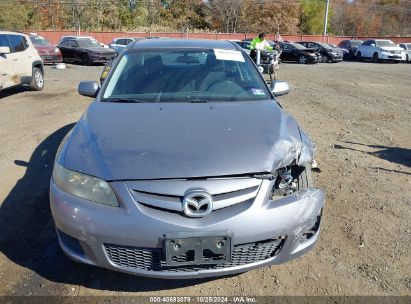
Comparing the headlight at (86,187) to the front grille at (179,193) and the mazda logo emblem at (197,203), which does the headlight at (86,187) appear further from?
the mazda logo emblem at (197,203)

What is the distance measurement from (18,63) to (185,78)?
25.9 feet

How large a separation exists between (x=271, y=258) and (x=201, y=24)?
58426mm

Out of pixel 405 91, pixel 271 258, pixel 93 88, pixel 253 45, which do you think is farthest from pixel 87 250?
pixel 405 91

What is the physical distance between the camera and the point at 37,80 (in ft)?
37.8

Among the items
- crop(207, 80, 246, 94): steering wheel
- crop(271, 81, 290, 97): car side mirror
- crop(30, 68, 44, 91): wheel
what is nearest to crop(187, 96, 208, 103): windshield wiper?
crop(207, 80, 246, 94): steering wheel

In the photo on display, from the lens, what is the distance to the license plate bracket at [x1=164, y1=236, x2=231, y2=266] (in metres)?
2.35

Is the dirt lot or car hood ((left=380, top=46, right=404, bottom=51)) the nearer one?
the dirt lot

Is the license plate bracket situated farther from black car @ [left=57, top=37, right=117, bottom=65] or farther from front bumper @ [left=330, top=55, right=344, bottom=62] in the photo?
front bumper @ [left=330, top=55, right=344, bottom=62]

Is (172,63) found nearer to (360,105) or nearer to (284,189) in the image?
(284,189)

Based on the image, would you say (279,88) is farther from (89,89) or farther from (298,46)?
(298,46)

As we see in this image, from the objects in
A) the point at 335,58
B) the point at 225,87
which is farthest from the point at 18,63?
the point at 335,58


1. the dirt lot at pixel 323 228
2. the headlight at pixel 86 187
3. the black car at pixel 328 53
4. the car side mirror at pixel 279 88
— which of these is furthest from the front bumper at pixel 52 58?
the headlight at pixel 86 187

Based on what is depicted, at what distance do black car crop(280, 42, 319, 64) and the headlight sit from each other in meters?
25.2

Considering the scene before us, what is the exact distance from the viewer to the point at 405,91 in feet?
41.5
